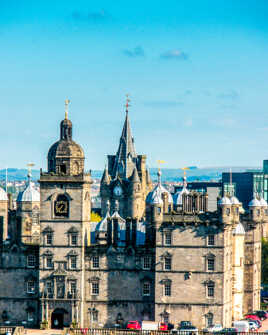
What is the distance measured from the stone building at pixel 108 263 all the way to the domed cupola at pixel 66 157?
0.44ft

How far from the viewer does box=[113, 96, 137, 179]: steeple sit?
620 ft

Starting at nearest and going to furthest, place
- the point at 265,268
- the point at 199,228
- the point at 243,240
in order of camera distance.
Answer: the point at 199,228
the point at 243,240
the point at 265,268

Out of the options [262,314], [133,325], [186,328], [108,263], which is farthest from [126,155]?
[186,328]

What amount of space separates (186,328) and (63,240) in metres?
20.3

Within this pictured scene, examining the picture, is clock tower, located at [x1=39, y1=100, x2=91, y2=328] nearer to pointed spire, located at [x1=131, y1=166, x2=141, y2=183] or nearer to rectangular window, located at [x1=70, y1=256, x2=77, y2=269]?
rectangular window, located at [x1=70, y1=256, x2=77, y2=269]

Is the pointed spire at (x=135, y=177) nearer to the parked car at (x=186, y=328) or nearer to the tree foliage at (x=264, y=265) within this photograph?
the tree foliage at (x=264, y=265)

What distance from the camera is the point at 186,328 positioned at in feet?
432

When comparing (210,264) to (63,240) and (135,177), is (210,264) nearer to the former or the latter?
(63,240)

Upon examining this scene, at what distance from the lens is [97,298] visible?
13850cm

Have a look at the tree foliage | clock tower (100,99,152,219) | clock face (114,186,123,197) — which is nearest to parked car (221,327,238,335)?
the tree foliage

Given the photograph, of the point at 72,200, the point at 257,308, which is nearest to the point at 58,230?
the point at 72,200

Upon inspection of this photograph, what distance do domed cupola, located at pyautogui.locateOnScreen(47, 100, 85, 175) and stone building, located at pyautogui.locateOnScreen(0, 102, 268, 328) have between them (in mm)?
134

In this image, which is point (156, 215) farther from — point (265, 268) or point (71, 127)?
point (265, 268)

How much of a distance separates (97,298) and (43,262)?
8.82 m
